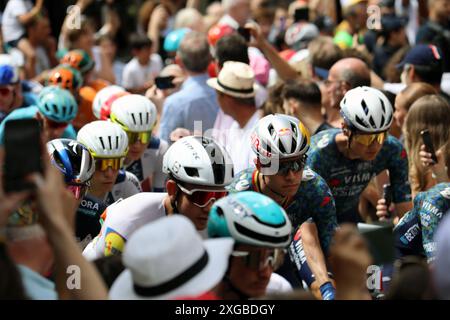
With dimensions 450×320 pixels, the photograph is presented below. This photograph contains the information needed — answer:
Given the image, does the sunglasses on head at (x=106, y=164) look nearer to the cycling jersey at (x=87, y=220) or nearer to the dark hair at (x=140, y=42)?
the cycling jersey at (x=87, y=220)

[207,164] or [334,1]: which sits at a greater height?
[207,164]

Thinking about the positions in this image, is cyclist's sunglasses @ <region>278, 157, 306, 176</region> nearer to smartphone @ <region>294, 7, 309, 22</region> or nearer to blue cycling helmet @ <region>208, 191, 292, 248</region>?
blue cycling helmet @ <region>208, 191, 292, 248</region>

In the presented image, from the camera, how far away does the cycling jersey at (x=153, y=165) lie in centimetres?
888

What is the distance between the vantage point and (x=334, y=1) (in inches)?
683

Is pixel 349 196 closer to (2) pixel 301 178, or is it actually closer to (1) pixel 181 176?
(2) pixel 301 178

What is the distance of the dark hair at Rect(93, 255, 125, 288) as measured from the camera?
16.0 ft

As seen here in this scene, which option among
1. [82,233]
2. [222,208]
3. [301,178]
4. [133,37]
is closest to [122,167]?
[82,233]

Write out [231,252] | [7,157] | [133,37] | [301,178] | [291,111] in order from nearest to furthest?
1. [7,157]
2. [231,252]
3. [301,178]
4. [291,111]
5. [133,37]

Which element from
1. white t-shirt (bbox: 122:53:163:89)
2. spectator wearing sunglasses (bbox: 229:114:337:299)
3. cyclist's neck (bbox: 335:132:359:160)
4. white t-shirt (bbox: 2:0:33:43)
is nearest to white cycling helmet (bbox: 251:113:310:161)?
spectator wearing sunglasses (bbox: 229:114:337:299)

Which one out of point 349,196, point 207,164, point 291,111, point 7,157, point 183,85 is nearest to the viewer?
point 7,157

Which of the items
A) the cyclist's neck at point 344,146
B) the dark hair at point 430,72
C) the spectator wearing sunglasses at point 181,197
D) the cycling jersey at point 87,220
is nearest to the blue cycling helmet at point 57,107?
the cycling jersey at point 87,220

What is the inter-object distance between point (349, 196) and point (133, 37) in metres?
7.25

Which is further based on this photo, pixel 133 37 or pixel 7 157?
pixel 133 37

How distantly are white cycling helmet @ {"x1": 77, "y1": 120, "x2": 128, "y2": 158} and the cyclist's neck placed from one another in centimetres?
170
